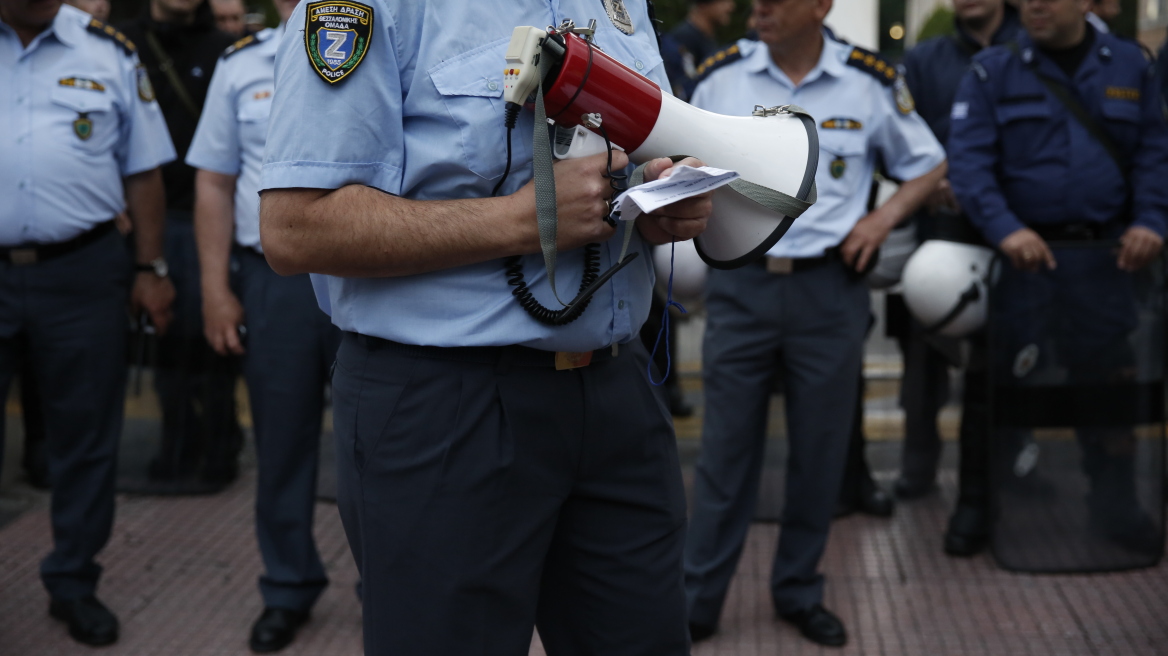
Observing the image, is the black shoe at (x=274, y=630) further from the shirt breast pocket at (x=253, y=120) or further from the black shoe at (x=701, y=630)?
the shirt breast pocket at (x=253, y=120)

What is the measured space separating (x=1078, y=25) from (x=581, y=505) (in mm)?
3267

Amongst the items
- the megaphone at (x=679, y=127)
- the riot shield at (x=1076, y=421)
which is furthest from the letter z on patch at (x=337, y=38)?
the riot shield at (x=1076, y=421)

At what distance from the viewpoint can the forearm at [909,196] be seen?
3691 millimetres

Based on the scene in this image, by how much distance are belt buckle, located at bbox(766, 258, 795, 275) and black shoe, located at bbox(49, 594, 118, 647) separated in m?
2.41

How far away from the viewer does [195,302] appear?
5.08 meters

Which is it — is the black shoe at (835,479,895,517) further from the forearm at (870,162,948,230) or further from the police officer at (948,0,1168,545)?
the forearm at (870,162,948,230)

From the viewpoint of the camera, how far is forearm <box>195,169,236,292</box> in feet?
12.1

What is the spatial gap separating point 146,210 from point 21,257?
0.47 meters

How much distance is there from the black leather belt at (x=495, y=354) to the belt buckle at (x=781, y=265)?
188 centimetres

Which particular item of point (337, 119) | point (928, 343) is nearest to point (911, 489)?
point (928, 343)

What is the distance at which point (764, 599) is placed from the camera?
13.1 feet

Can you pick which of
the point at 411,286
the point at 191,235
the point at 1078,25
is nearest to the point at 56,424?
the point at 191,235

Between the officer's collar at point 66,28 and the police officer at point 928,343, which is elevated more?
the officer's collar at point 66,28

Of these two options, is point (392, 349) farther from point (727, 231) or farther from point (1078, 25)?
point (1078, 25)
